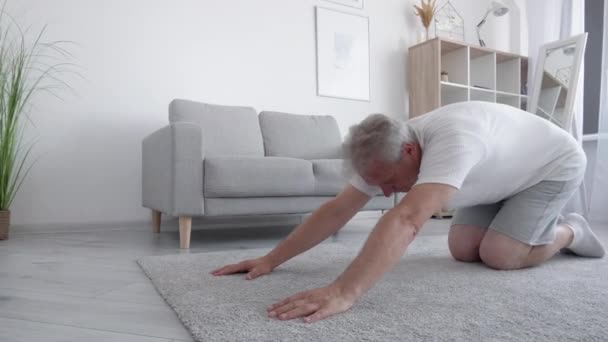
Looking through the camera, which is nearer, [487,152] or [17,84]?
[487,152]

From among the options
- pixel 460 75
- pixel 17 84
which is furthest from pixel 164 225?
pixel 460 75

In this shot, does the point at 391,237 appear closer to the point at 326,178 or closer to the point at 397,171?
the point at 397,171

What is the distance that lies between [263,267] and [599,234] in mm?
2198

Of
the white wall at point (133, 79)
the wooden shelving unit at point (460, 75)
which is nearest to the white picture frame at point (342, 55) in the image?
the white wall at point (133, 79)

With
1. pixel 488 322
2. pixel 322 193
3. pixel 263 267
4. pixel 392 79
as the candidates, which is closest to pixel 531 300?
pixel 488 322

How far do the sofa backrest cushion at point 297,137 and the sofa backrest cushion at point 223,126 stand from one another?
8 cm

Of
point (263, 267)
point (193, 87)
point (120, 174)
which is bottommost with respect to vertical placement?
point (263, 267)

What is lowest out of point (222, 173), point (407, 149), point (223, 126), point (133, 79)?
point (222, 173)

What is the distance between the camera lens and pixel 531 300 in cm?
105

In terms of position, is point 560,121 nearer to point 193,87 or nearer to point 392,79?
point 392,79

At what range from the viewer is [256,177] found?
2.15 metres

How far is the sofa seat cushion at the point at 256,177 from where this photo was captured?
207 centimetres

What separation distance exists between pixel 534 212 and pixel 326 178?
3.81 feet

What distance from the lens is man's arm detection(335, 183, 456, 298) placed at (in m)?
0.89
